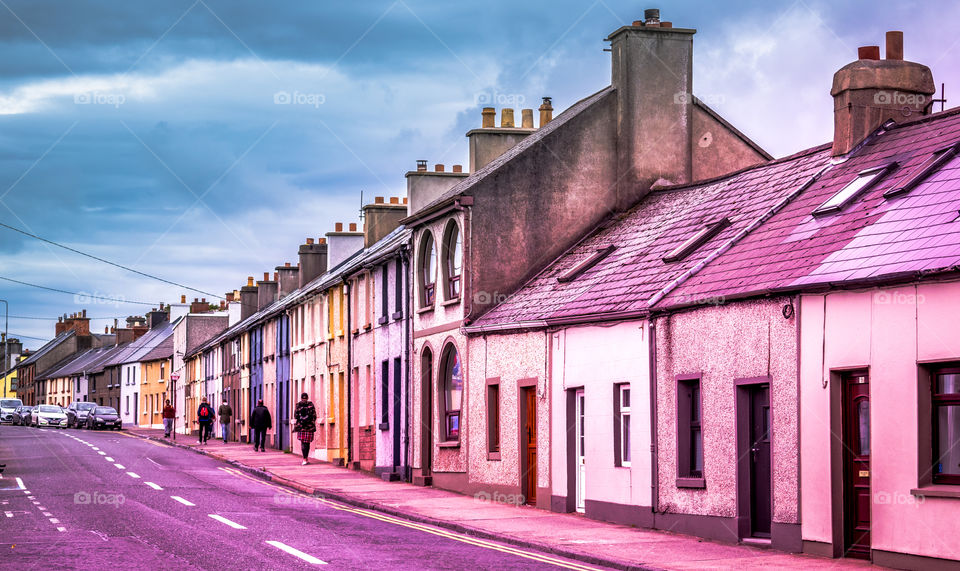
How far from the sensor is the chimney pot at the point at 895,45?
21156 millimetres

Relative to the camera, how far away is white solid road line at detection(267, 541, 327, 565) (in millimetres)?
14199

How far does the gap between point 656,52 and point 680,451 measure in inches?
516

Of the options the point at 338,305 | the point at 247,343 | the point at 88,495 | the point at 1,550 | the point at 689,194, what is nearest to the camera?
the point at 1,550

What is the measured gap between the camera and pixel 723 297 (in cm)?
1755

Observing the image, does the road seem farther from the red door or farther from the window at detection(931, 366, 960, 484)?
the window at detection(931, 366, 960, 484)

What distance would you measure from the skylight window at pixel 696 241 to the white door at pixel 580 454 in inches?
121

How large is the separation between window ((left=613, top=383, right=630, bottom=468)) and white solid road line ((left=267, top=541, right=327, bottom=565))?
6.84 m

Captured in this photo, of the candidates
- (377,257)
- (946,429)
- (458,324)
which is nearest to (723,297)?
(946,429)

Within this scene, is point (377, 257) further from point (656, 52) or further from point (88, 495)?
point (88, 495)

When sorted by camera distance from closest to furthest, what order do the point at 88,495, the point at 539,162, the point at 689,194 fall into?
the point at 88,495 < the point at 689,194 < the point at 539,162

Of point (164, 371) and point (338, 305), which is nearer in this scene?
point (338, 305)
